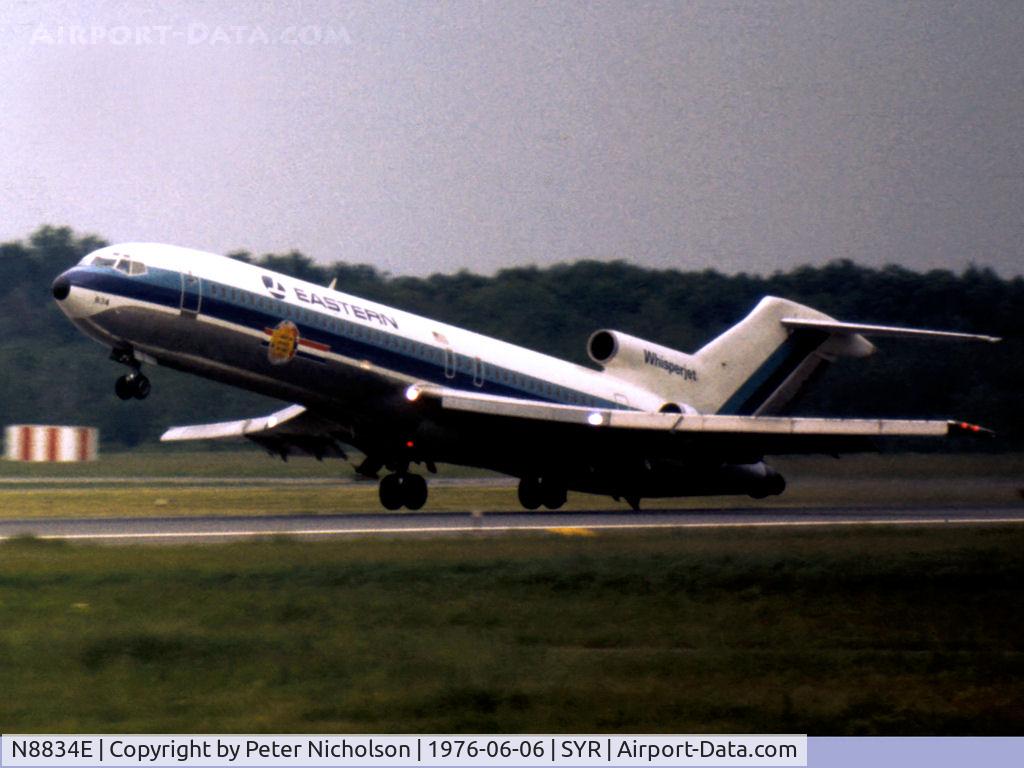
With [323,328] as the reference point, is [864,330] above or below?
above

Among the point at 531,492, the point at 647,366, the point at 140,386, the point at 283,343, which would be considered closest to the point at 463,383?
the point at 531,492

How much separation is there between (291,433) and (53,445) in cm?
1741

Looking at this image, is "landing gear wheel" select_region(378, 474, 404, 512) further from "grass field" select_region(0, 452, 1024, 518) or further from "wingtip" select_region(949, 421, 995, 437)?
"wingtip" select_region(949, 421, 995, 437)

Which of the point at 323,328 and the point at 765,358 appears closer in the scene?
the point at 323,328

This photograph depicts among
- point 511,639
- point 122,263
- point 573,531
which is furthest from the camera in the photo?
point 122,263

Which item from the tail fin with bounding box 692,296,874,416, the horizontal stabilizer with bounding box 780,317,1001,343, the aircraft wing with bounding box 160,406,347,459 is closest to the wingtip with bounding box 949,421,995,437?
the horizontal stabilizer with bounding box 780,317,1001,343

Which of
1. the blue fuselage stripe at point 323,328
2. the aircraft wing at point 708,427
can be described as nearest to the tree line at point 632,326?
the aircraft wing at point 708,427

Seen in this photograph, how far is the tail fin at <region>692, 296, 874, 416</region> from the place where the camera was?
105 feet

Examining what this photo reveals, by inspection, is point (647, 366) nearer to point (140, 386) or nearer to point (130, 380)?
point (140, 386)

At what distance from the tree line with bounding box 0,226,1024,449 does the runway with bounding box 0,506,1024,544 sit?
24.5 ft

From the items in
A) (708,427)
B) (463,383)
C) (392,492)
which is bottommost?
(392,492)

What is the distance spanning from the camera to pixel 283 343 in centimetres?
2475

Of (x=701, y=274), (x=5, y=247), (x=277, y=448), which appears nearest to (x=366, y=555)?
(x=277, y=448)

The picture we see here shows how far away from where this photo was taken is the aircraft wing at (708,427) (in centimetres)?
2722
